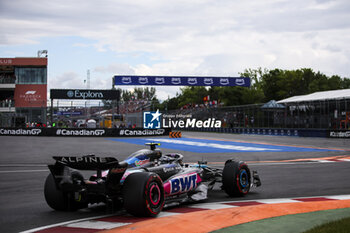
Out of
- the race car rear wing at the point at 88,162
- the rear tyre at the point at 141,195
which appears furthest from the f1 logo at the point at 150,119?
the rear tyre at the point at 141,195

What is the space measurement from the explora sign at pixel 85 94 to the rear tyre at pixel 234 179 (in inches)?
1390

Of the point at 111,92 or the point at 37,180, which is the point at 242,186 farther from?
the point at 111,92

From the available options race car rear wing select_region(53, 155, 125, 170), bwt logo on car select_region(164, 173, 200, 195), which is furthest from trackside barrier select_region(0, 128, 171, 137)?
race car rear wing select_region(53, 155, 125, 170)

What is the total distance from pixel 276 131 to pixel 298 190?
3339 centimetres

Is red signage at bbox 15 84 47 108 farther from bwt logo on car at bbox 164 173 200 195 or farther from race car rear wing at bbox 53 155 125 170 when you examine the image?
race car rear wing at bbox 53 155 125 170

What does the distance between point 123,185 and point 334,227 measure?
3030 mm

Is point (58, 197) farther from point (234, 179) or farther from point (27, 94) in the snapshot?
point (27, 94)

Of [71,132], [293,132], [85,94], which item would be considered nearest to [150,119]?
[71,132]

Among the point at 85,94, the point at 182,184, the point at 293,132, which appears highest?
the point at 85,94

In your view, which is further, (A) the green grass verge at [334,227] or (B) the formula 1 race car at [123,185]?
(B) the formula 1 race car at [123,185]

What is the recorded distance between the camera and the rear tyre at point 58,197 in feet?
22.7

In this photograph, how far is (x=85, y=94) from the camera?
143 ft

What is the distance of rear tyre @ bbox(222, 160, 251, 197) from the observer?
8437 millimetres

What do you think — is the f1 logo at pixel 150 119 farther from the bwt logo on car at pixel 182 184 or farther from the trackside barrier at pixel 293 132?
the bwt logo on car at pixel 182 184
